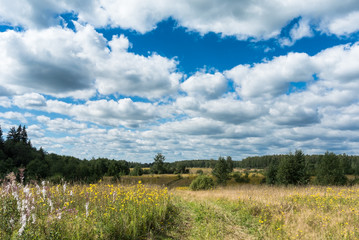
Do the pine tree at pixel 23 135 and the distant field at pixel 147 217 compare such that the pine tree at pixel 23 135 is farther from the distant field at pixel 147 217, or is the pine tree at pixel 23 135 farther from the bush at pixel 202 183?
the distant field at pixel 147 217

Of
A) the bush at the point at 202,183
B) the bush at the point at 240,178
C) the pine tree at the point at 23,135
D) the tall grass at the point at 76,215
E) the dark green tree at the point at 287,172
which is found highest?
the pine tree at the point at 23,135

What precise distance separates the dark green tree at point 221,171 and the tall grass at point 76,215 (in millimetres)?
51682

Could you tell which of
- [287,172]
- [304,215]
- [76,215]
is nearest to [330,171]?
[287,172]

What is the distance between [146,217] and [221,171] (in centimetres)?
5379

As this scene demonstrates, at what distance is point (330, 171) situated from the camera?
33.7 meters

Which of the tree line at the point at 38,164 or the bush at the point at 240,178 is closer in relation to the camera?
the tree line at the point at 38,164

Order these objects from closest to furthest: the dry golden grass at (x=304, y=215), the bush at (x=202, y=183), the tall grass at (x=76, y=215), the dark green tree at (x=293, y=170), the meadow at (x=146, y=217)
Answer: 1. the tall grass at (x=76, y=215)
2. the meadow at (x=146, y=217)
3. the dry golden grass at (x=304, y=215)
4. the bush at (x=202, y=183)
5. the dark green tree at (x=293, y=170)

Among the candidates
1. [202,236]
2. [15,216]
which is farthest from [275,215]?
[15,216]

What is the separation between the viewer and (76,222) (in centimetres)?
548

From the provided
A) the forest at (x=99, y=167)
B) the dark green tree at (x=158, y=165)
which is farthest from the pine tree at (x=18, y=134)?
the dark green tree at (x=158, y=165)

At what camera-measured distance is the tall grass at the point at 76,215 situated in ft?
15.6

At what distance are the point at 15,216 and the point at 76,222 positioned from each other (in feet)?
5.08

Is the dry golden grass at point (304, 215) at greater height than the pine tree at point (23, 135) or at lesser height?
lesser

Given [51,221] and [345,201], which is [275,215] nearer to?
[345,201]
